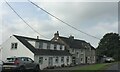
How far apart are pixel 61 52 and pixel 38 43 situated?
29.7ft

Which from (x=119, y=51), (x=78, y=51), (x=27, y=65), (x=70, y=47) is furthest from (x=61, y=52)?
(x=119, y=51)

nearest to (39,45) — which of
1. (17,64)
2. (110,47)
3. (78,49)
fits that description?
(78,49)

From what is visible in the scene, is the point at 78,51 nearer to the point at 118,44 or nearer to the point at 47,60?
the point at 47,60

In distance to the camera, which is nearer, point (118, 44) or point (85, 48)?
point (85, 48)

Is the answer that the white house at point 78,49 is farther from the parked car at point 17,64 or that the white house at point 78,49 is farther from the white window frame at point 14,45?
the parked car at point 17,64

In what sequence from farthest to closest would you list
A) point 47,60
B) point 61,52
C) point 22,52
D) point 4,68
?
point 61,52
point 47,60
point 22,52
point 4,68

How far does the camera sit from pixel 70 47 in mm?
64938

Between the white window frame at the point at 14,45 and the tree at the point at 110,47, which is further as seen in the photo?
the tree at the point at 110,47

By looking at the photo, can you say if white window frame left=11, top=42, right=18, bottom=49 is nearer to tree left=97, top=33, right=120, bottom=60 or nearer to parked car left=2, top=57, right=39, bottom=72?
parked car left=2, top=57, right=39, bottom=72

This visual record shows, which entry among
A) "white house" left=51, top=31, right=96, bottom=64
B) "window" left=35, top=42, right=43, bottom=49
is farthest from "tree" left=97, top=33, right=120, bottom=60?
"window" left=35, top=42, right=43, bottom=49

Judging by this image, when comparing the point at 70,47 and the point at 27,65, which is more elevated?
the point at 70,47

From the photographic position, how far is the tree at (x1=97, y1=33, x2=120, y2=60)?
90062mm

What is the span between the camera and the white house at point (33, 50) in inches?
1807

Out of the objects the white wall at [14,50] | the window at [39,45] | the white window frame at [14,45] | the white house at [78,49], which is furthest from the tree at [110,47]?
the white window frame at [14,45]
